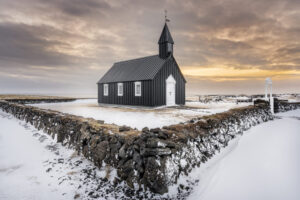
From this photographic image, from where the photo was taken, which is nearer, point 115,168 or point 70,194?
point 70,194

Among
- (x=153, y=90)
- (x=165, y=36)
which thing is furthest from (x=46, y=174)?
(x=165, y=36)

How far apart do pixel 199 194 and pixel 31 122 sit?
39.4 feet

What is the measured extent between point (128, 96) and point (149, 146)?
54.1 feet

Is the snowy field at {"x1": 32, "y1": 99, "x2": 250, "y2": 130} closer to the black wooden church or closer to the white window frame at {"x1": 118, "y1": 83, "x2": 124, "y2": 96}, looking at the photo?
the black wooden church

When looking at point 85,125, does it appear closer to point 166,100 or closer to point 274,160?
point 274,160

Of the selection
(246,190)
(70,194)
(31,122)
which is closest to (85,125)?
(70,194)

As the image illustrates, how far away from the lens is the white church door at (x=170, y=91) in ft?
62.3

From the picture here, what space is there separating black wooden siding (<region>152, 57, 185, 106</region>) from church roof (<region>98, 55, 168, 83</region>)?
2.49 ft

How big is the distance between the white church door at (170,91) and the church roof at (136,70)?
2.20m

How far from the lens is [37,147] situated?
6863mm

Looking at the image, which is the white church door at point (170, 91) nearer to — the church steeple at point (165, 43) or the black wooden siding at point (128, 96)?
the black wooden siding at point (128, 96)

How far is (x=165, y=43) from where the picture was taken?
19.3 metres

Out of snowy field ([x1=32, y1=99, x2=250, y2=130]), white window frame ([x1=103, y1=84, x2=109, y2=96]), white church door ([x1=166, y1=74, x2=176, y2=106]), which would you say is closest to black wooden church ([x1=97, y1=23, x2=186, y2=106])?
white church door ([x1=166, y1=74, x2=176, y2=106])

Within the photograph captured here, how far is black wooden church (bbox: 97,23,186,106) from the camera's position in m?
17.9
